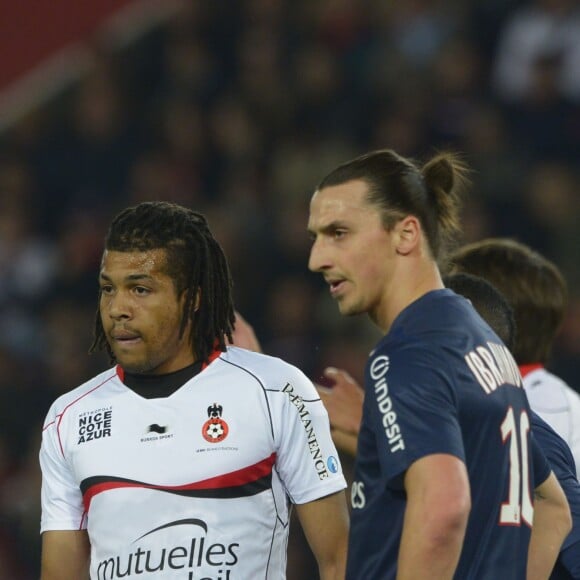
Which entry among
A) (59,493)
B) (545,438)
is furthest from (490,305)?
(59,493)

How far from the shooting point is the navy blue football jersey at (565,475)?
3.27 m

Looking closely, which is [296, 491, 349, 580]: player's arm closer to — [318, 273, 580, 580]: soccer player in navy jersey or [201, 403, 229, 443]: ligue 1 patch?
[201, 403, 229, 443]: ligue 1 patch

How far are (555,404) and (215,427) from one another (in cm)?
113

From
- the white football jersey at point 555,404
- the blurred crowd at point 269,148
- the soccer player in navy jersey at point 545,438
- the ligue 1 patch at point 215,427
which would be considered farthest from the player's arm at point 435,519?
the blurred crowd at point 269,148

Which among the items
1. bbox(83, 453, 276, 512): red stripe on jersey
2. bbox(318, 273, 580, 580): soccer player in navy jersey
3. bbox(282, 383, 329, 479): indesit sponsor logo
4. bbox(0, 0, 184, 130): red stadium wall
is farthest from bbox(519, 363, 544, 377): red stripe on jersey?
bbox(0, 0, 184, 130): red stadium wall

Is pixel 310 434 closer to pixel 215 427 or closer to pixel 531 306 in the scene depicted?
pixel 215 427

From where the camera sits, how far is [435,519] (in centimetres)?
252

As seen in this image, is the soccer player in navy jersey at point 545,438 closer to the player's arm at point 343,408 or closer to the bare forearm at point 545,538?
the bare forearm at point 545,538

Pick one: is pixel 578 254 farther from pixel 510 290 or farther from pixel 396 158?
pixel 396 158

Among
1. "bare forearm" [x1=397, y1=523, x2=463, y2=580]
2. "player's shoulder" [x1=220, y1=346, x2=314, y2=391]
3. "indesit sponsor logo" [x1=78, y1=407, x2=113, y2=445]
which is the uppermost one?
"player's shoulder" [x1=220, y1=346, x2=314, y2=391]

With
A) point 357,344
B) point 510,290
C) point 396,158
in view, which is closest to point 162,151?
point 357,344

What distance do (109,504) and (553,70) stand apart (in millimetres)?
6226

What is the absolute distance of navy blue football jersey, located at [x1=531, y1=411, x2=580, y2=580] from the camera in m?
3.27

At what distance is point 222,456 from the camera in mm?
3148
